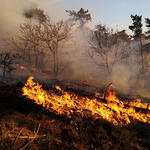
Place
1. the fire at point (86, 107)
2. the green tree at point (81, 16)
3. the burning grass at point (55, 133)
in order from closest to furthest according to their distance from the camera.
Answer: the burning grass at point (55, 133) < the fire at point (86, 107) < the green tree at point (81, 16)

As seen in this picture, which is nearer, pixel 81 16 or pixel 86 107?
pixel 86 107

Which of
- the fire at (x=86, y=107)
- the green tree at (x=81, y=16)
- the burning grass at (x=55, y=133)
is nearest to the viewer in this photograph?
the burning grass at (x=55, y=133)

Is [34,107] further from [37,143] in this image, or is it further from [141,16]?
[141,16]

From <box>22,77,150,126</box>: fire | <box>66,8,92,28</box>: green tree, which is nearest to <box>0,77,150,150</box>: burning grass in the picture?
<box>22,77,150,126</box>: fire

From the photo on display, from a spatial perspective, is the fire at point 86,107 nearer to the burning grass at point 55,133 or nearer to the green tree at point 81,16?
the burning grass at point 55,133

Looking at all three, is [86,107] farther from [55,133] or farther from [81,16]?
[81,16]

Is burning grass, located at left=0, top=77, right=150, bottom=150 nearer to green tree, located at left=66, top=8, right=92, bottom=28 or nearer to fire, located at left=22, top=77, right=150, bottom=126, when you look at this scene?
fire, located at left=22, top=77, right=150, bottom=126

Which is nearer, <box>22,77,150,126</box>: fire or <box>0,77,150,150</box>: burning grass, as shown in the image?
<box>0,77,150,150</box>: burning grass

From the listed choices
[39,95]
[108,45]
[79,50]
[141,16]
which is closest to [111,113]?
[39,95]

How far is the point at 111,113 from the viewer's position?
5762 mm

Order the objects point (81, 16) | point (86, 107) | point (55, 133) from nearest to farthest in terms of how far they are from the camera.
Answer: point (55, 133), point (86, 107), point (81, 16)

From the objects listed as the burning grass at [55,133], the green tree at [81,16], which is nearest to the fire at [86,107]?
the burning grass at [55,133]

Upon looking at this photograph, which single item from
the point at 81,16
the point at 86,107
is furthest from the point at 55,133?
the point at 81,16

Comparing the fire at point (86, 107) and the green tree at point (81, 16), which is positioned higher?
the green tree at point (81, 16)
